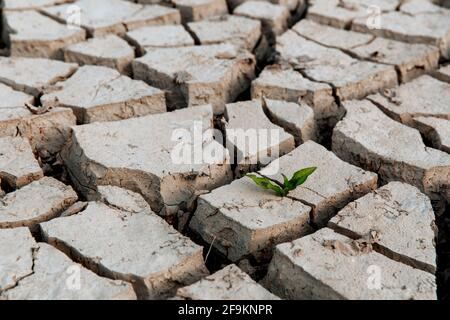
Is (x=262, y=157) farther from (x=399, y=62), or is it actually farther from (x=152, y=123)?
(x=399, y=62)

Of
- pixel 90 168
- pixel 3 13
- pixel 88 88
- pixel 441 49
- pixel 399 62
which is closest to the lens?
pixel 90 168

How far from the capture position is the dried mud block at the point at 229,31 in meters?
3.86

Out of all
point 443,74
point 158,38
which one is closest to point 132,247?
point 158,38

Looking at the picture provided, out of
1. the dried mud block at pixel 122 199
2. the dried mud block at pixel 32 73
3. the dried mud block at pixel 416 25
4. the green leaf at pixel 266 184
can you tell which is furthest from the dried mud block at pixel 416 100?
the dried mud block at pixel 32 73

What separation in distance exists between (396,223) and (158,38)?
76.3 inches

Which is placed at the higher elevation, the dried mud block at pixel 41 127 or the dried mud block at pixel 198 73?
the dried mud block at pixel 198 73

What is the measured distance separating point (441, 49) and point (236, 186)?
6.05ft

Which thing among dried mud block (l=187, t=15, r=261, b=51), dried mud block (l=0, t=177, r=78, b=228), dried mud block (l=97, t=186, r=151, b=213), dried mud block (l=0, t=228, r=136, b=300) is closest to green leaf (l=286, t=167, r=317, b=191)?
dried mud block (l=97, t=186, r=151, b=213)

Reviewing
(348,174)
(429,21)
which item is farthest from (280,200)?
(429,21)

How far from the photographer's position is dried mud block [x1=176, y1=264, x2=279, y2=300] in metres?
2.19

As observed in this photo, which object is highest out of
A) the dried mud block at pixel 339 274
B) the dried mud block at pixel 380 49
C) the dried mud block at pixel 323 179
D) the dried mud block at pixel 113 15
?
the dried mud block at pixel 113 15

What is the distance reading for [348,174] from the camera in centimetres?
274

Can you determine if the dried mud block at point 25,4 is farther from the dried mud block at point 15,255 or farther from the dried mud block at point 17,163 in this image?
the dried mud block at point 15,255

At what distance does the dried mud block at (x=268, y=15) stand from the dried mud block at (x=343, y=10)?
0.16 meters
